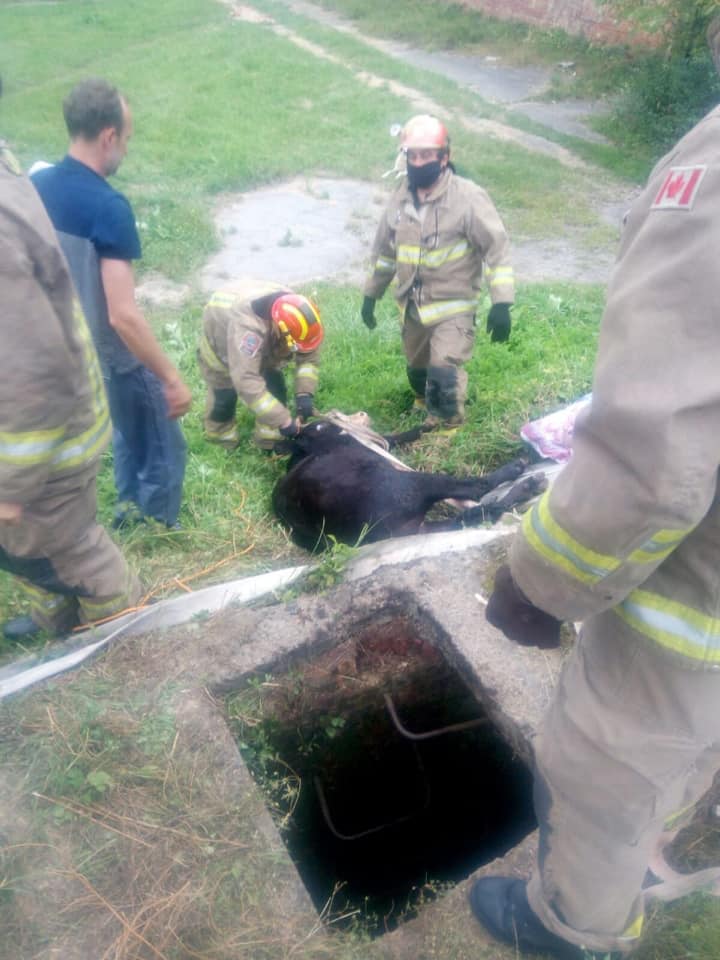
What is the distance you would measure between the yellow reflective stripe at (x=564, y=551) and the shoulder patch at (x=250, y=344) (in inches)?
109

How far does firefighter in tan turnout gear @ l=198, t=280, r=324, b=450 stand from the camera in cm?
396

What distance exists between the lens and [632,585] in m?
1.38

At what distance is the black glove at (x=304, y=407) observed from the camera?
14.1 feet

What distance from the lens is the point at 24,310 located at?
1.99 m

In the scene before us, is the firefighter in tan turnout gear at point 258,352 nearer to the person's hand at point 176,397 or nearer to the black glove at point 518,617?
the person's hand at point 176,397

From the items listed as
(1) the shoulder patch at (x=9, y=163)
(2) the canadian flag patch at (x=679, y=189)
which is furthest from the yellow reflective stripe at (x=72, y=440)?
(2) the canadian flag patch at (x=679, y=189)

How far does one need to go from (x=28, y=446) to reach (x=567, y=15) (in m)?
15.0

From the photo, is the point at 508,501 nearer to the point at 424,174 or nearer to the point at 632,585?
the point at 424,174

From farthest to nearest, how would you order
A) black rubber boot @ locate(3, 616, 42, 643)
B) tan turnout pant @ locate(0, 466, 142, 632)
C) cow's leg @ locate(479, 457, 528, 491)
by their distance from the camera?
cow's leg @ locate(479, 457, 528, 491) < black rubber boot @ locate(3, 616, 42, 643) < tan turnout pant @ locate(0, 466, 142, 632)

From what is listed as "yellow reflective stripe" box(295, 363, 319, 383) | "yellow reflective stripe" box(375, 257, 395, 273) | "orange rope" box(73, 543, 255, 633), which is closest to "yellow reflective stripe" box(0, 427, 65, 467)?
"orange rope" box(73, 543, 255, 633)

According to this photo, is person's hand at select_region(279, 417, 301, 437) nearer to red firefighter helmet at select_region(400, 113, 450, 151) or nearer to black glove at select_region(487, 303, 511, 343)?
black glove at select_region(487, 303, 511, 343)

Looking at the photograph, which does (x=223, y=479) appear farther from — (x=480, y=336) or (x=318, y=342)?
(x=480, y=336)

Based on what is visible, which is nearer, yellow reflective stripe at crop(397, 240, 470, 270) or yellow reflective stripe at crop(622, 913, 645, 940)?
yellow reflective stripe at crop(622, 913, 645, 940)

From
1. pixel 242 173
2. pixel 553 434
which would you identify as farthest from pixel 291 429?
pixel 242 173
